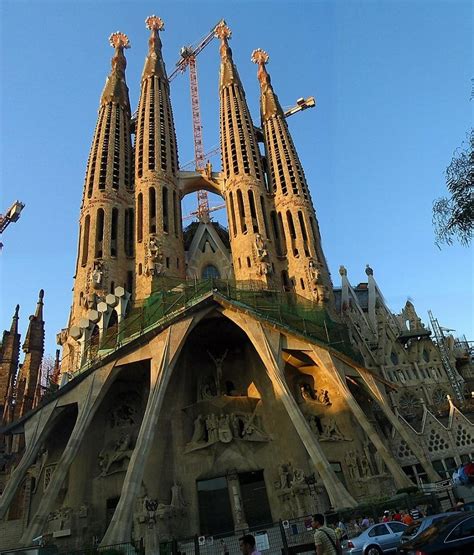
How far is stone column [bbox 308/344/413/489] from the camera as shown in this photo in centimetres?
1917

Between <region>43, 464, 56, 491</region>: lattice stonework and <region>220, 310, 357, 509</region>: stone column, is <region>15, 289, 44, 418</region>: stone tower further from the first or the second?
<region>220, 310, 357, 509</region>: stone column

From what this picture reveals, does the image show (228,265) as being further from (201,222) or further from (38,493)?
(38,493)

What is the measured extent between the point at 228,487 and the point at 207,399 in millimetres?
4381

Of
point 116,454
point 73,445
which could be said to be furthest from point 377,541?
point 116,454

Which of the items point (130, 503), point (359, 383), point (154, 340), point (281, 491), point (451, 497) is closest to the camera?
point (451, 497)

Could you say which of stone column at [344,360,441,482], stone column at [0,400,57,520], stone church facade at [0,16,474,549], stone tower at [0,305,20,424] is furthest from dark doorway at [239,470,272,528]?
stone tower at [0,305,20,424]

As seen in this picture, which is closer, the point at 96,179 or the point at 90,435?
the point at 90,435

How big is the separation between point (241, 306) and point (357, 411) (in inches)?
291

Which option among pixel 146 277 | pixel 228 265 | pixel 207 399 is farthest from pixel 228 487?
pixel 228 265

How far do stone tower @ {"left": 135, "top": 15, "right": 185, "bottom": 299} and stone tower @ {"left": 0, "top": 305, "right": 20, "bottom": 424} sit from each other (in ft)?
57.8

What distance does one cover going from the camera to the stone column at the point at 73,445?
1795 centimetres

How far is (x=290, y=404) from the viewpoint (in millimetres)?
20266

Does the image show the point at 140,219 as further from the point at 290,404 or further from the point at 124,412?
the point at 290,404

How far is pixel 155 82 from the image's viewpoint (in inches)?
1599
